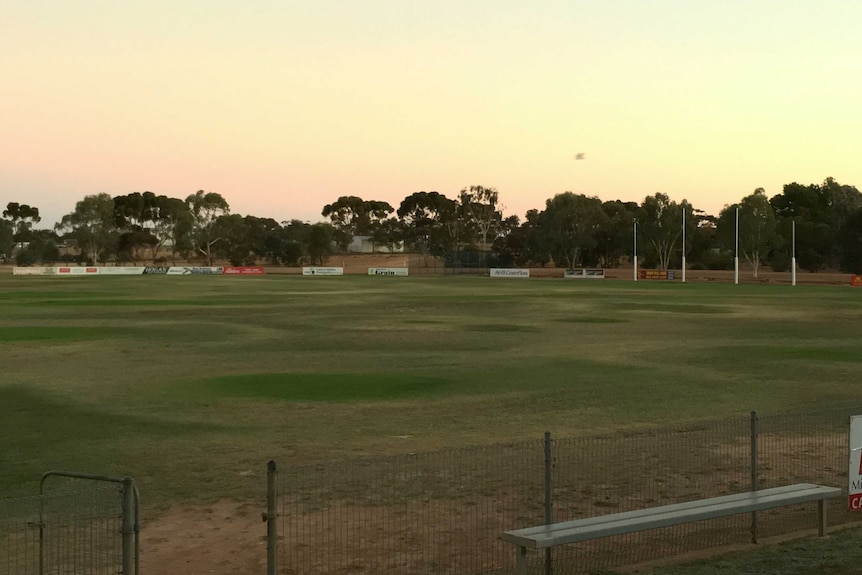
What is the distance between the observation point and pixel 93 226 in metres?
173

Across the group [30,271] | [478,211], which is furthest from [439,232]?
[30,271]

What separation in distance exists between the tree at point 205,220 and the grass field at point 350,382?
431 feet

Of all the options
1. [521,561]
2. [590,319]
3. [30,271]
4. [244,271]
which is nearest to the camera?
[521,561]

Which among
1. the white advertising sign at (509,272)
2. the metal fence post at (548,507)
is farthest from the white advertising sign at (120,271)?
the metal fence post at (548,507)

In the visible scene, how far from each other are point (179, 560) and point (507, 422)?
29.6 feet

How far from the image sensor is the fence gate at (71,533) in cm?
776

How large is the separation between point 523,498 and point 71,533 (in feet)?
17.1

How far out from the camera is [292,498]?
11.9 metres

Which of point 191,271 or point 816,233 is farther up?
point 816,233

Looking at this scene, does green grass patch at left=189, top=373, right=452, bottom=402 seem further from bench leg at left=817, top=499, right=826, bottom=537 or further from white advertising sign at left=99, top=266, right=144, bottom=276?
white advertising sign at left=99, top=266, right=144, bottom=276

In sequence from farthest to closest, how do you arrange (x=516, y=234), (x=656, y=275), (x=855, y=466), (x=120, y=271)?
1. (x=516, y=234)
2. (x=120, y=271)
3. (x=656, y=275)
4. (x=855, y=466)

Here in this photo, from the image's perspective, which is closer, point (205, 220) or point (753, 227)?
point (753, 227)

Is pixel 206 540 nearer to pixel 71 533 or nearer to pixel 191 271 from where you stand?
pixel 71 533

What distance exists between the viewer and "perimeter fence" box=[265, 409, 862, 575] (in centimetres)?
962
